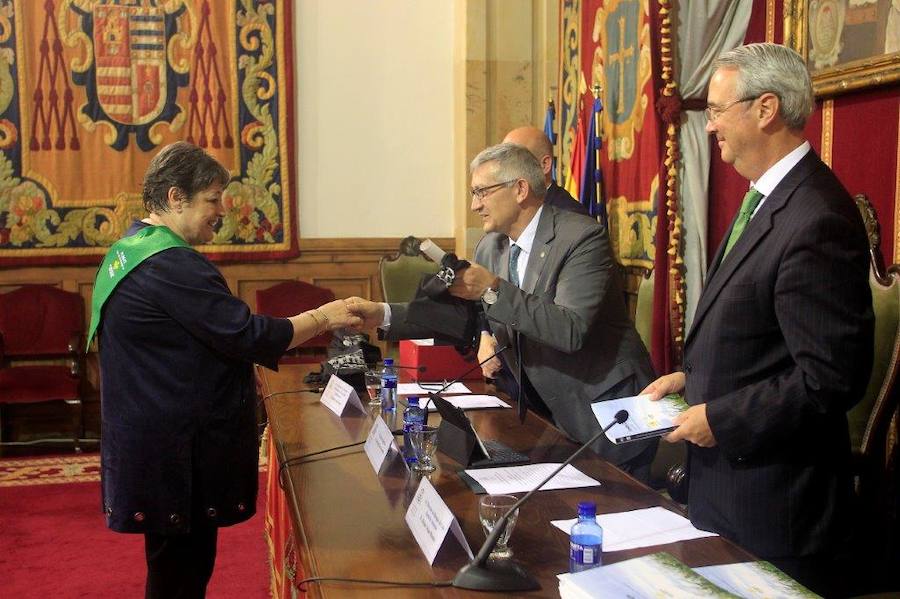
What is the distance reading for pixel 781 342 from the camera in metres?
1.88

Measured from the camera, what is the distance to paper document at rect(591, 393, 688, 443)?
74.3 inches

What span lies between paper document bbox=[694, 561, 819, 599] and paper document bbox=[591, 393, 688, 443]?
381 millimetres

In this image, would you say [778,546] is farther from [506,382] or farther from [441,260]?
[506,382]

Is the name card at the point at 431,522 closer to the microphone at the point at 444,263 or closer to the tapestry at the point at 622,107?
the microphone at the point at 444,263

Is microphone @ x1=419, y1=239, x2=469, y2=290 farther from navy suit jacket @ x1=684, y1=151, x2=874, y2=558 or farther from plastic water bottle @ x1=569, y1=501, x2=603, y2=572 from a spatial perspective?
plastic water bottle @ x1=569, y1=501, x2=603, y2=572

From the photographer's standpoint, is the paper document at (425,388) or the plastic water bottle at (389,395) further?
the paper document at (425,388)

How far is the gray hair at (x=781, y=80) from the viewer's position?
1.88 meters

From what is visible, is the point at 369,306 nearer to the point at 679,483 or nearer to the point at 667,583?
the point at 679,483

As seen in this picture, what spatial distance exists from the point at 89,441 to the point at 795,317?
5.23 m

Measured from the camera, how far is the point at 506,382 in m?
3.29

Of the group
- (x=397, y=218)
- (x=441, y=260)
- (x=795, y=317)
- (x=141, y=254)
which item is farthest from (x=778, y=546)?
(x=397, y=218)

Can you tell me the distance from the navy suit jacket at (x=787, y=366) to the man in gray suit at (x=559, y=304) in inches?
26.8

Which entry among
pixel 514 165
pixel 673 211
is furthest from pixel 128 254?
pixel 673 211

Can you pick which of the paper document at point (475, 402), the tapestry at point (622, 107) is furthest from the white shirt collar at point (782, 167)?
the tapestry at point (622, 107)
